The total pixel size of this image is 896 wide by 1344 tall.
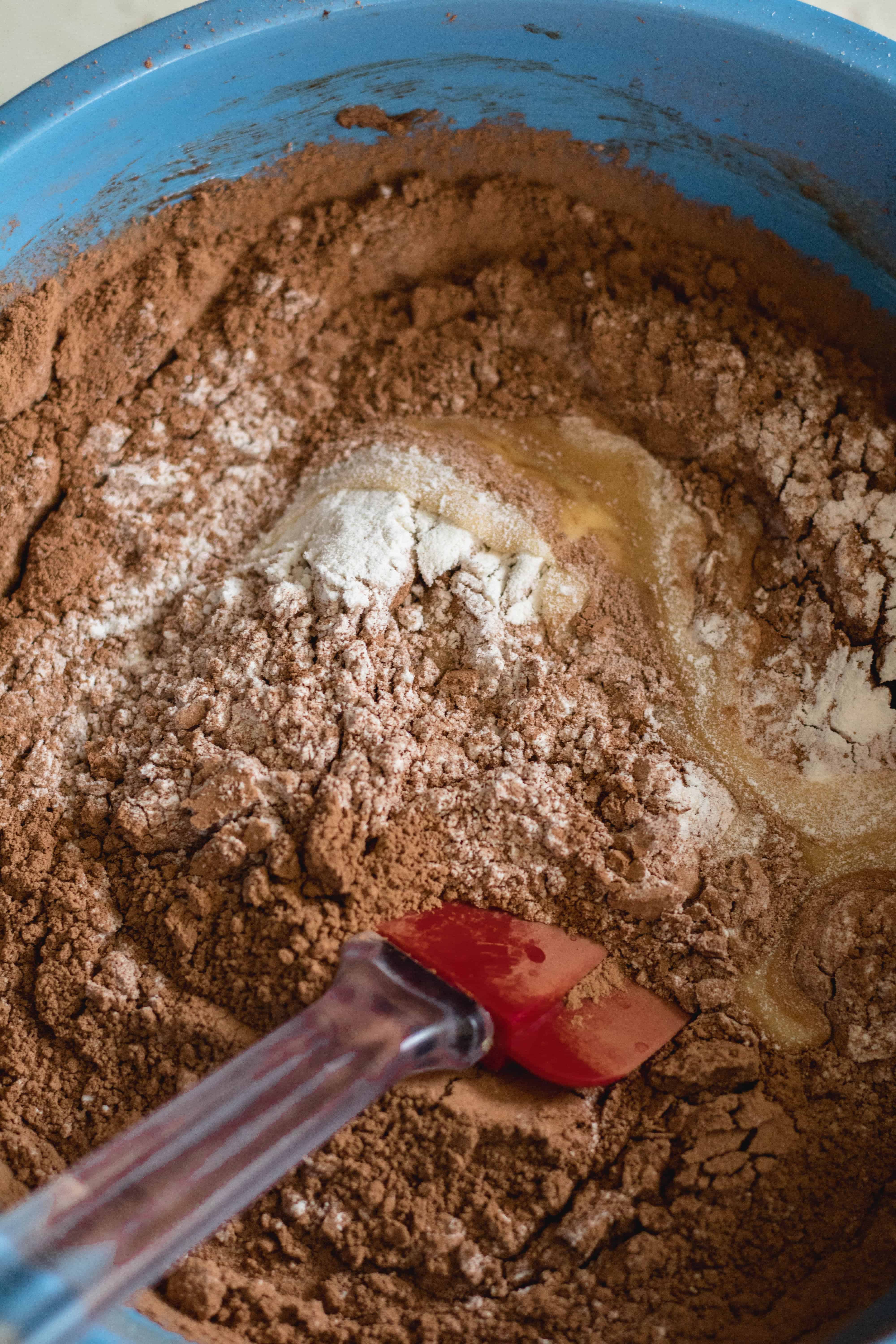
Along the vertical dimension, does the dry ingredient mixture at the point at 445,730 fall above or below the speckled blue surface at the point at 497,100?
below

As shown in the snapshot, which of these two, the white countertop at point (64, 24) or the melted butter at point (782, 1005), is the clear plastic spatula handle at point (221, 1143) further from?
the white countertop at point (64, 24)

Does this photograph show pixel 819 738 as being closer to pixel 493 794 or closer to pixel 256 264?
pixel 493 794

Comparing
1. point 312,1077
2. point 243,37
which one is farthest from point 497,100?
point 312,1077

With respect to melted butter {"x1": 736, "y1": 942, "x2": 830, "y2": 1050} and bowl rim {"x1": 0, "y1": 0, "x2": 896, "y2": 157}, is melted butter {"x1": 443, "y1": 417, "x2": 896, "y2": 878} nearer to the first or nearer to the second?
melted butter {"x1": 736, "y1": 942, "x2": 830, "y2": 1050}

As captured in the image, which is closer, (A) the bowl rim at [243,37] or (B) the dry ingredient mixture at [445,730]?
(B) the dry ingredient mixture at [445,730]

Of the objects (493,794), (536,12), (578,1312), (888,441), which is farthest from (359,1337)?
(536,12)

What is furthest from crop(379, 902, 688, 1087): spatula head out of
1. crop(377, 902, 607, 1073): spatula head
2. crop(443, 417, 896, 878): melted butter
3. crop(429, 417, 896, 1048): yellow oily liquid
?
crop(443, 417, 896, 878): melted butter

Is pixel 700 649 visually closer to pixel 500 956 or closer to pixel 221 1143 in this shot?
pixel 500 956

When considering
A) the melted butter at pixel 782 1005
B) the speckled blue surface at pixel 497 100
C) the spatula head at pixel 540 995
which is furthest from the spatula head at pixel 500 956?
the speckled blue surface at pixel 497 100
